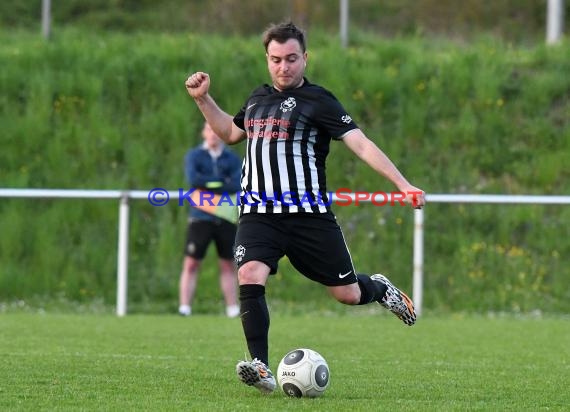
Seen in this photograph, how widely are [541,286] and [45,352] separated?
7593 mm

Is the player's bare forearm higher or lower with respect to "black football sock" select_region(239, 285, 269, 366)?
higher

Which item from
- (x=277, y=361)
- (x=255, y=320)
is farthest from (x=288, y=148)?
(x=277, y=361)

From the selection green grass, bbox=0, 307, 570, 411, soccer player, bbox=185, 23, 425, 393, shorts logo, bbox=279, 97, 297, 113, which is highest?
shorts logo, bbox=279, 97, 297, 113

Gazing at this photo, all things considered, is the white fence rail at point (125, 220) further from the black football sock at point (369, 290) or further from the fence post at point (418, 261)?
the black football sock at point (369, 290)

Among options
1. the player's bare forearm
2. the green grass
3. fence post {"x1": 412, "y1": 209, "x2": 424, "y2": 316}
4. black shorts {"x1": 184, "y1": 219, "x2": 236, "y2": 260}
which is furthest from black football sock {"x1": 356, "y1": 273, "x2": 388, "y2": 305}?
fence post {"x1": 412, "y1": 209, "x2": 424, "y2": 316}

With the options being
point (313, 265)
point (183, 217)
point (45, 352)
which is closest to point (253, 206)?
point (313, 265)

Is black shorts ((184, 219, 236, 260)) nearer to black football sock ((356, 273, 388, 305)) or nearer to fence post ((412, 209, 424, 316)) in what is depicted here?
fence post ((412, 209, 424, 316))

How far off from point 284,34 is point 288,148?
62 cm

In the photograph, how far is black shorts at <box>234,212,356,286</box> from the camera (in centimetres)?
622

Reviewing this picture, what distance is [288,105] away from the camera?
6.34 meters

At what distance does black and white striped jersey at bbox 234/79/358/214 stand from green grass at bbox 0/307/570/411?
104 centimetres

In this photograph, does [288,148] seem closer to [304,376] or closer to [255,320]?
[255,320]

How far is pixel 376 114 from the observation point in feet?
56.6

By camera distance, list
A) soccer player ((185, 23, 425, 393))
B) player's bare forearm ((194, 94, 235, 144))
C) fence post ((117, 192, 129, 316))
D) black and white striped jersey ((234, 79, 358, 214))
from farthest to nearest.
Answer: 1. fence post ((117, 192, 129, 316))
2. player's bare forearm ((194, 94, 235, 144))
3. black and white striped jersey ((234, 79, 358, 214))
4. soccer player ((185, 23, 425, 393))
